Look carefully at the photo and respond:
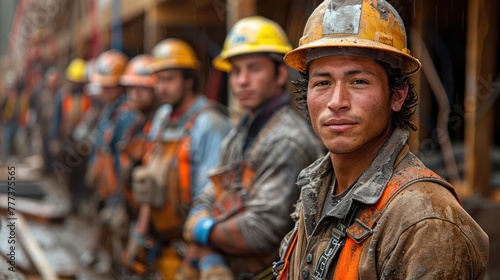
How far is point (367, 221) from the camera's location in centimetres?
260

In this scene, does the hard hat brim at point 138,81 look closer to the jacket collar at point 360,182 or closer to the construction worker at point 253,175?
the construction worker at point 253,175

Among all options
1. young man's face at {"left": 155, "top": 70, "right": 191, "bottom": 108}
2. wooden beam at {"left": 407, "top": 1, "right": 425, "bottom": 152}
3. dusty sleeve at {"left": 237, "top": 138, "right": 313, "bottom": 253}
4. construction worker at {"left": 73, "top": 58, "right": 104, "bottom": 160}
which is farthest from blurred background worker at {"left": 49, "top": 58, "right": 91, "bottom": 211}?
dusty sleeve at {"left": 237, "top": 138, "right": 313, "bottom": 253}

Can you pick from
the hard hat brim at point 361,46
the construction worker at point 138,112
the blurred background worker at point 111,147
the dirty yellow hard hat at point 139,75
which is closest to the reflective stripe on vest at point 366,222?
the hard hat brim at point 361,46

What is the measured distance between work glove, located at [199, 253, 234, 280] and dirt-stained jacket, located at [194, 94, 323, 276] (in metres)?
0.04

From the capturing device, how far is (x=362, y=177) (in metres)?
2.77

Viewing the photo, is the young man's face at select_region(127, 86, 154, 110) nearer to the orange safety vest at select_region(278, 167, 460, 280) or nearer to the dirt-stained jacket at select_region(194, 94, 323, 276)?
the dirt-stained jacket at select_region(194, 94, 323, 276)

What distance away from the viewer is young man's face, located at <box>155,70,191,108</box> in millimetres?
7273

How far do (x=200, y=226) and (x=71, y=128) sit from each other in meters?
10.8

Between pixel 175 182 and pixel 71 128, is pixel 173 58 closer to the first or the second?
pixel 175 182

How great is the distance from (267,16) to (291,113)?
18.4 feet

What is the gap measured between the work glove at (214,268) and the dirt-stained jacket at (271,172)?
0.04 metres

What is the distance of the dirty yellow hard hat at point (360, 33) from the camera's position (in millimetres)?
2736

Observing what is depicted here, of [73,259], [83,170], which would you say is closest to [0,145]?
[83,170]

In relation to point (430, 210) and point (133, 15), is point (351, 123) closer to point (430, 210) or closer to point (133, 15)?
point (430, 210)
